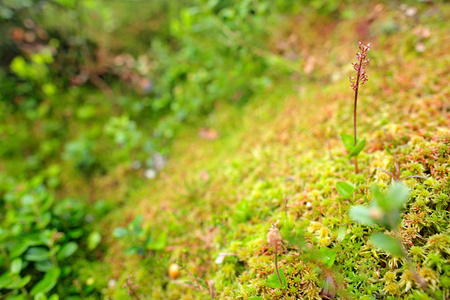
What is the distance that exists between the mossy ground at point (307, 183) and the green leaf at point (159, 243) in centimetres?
7

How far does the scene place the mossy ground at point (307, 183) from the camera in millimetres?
1341

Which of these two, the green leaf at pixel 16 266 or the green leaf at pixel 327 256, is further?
the green leaf at pixel 16 266

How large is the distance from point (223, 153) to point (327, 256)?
5.70 feet

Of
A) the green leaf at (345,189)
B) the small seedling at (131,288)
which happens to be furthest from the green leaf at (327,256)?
the small seedling at (131,288)

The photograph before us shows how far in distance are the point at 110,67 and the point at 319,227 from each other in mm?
4020

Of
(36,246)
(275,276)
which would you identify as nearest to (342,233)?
(275,276)

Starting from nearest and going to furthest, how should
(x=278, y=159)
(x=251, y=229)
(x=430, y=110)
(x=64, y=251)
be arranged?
(x=251, y=229), (x=430, y=110), (x=64, y=251), (x=278, y=159)

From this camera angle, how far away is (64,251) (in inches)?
85.5

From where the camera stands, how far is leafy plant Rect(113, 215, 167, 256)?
6.76ft

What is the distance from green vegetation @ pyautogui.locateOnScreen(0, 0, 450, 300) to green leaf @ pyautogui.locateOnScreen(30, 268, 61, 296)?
16 millimetres

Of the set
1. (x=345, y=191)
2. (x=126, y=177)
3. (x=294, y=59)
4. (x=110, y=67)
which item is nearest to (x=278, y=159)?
(x=345, y=191)

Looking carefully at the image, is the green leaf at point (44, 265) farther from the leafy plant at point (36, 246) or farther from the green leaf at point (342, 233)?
the green leaf at point (342, 233)

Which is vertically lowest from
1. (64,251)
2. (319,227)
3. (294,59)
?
(64,251)

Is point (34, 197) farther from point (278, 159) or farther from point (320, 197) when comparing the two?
point (320, 197)
